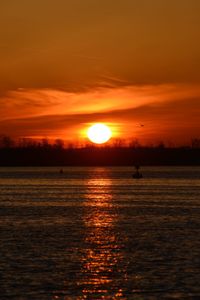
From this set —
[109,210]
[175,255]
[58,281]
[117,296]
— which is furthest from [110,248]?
[109,210]

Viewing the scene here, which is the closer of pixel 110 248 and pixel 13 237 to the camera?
pixel 110 248

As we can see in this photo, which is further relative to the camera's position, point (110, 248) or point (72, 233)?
point (72, 233)

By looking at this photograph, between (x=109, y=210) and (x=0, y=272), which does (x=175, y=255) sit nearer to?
(x=0, y=272)

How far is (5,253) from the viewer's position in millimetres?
44906

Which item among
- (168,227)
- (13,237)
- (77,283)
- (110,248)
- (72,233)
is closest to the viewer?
(77,283)

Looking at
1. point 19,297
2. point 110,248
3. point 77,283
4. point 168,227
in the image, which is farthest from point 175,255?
point 168,227

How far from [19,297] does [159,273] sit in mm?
9356

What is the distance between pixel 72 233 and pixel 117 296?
26.9 metres

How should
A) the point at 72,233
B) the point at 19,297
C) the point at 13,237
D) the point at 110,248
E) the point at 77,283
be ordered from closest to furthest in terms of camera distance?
the point at 19,297, the point at 77,283, the point at 110,248, the point at 13,237, the point at 72,233

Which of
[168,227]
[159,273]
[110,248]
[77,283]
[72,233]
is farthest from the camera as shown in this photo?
[168,227]

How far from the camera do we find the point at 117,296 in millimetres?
32031

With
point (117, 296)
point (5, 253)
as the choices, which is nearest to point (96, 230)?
point (5, 253)

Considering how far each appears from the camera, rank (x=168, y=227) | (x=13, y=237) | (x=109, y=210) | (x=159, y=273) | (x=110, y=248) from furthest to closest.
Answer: (x=109, y=210) → (x=168, y=227) → (x=13, y=237) → (x=110, y=248) → (x=159, y=273)

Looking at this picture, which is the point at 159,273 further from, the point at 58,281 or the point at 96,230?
the point at 96,230
